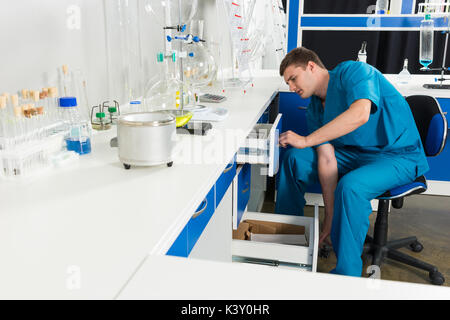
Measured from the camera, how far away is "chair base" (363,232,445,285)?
2121 mm

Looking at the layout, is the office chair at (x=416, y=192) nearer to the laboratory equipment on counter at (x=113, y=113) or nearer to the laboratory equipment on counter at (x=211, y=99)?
the laboratory equipment on counter at (x=211, y=99)

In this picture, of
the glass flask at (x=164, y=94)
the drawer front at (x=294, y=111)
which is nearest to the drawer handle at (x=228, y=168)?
the glass flask at (x=164, y=94)

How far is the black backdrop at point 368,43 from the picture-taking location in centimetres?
549

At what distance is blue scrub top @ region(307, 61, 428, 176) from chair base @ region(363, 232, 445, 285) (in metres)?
0.47

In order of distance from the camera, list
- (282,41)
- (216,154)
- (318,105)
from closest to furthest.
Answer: (216,154) < (318,105) < (282,41)

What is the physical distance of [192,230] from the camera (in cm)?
114

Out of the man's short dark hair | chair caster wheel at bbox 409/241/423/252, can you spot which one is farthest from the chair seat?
the man's short dark hair

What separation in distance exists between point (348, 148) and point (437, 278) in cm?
77

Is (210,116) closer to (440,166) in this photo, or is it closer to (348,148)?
(348,148)

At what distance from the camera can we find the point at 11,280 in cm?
66
